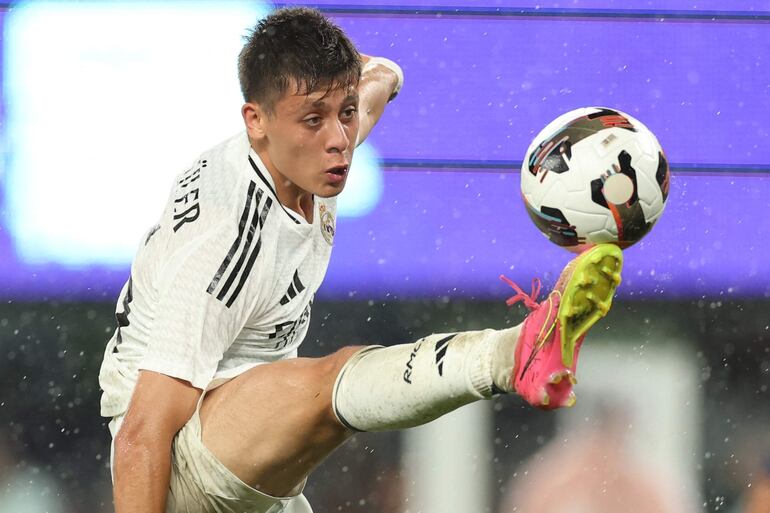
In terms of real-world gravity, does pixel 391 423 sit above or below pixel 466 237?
above

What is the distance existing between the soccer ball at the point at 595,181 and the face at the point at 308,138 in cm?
37

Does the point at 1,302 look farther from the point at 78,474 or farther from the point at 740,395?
the point at 740,395

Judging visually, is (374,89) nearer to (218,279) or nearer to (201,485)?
(218,279)

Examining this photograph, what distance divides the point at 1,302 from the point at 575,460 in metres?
1.81

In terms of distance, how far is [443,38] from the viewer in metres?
3.87

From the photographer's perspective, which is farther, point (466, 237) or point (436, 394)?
point (466, 237)

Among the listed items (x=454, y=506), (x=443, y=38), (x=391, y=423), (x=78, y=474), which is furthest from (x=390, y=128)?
(x=391, y=423)

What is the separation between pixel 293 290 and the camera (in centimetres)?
233

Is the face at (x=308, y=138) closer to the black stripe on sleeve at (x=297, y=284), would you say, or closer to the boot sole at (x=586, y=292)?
the black stripe on sleeve at (x=297, y=284)

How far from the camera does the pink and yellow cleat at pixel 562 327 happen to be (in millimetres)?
1850

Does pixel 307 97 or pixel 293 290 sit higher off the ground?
pixel 307 97

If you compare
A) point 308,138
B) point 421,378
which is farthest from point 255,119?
point 421,378

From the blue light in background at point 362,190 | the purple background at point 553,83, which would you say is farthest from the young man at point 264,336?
the purple background at point 553,83

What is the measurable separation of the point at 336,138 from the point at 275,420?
526mm
